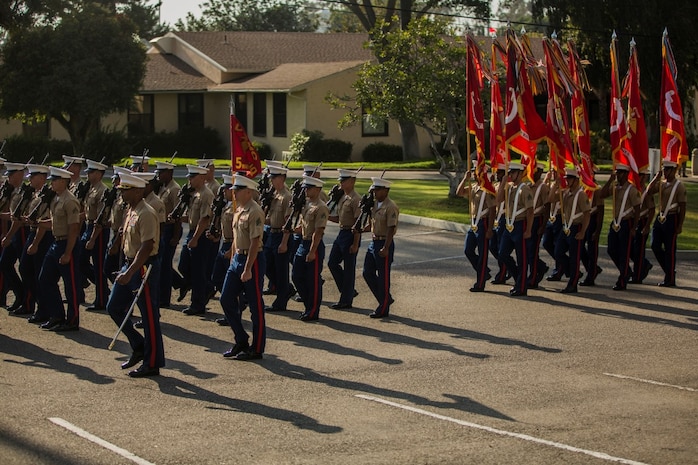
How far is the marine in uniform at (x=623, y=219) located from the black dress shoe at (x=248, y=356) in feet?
22.2

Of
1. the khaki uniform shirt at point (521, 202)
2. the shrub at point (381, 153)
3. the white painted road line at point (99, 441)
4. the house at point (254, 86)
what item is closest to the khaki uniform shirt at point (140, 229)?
the white painted road line at point (99, 441)

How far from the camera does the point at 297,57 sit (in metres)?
54.6

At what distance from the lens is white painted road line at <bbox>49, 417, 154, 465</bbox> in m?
8.07

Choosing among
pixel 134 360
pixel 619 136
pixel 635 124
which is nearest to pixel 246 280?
pixel 134 360

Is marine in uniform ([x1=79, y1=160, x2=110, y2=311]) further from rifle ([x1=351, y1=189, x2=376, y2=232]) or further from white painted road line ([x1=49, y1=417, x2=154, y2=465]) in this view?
white painted road line ([x1=49, y1=417, x2=154, y2=465])

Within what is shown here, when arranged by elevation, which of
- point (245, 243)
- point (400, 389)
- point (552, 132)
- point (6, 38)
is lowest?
point (400, 389)

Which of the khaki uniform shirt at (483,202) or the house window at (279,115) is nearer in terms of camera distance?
the khaki uniform shirt at (483,202)

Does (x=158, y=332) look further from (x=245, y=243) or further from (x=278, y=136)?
(x=278, y=136)

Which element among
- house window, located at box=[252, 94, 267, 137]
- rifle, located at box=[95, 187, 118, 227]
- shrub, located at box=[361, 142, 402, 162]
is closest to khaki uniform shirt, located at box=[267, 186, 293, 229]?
rifle, located at box=[95, 187, 118, 227]

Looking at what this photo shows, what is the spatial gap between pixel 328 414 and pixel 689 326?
5.92m

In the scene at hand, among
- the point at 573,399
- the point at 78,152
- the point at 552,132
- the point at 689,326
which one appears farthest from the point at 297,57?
the point at 573,399

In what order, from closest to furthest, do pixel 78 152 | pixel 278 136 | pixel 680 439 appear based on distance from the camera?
pixel 680 439 < pixel 78 152 < pixel 278 136

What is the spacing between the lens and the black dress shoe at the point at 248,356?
1154 centimetres

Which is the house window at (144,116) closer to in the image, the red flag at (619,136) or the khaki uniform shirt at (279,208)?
the red flag at (619,136)
